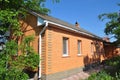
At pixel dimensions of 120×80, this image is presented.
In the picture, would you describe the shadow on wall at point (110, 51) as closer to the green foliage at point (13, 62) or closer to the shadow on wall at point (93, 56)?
the shadow on wall at point (93, 56)

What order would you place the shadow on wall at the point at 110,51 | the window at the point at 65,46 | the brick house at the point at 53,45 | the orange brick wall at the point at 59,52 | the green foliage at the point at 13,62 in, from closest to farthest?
the green foliage at the point at 13,62, the brick house at the point at 53,45, the orange brick wall at the point at 59,52, the window at the point at 65,46, the shadow on wall at the point at 110,51

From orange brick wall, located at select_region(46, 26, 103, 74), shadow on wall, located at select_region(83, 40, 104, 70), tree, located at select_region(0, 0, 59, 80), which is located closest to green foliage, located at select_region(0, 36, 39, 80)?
tree, located at select_region(0, 0, 59, 80)

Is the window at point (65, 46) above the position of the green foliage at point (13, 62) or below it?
above

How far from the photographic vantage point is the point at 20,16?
41.9ft

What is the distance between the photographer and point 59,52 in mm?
12672

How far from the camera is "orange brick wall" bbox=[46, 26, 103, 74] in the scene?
454 inches

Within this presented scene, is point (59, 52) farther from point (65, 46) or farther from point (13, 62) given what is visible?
point (13, 62)

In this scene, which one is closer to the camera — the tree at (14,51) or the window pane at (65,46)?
the tree at (14,51)

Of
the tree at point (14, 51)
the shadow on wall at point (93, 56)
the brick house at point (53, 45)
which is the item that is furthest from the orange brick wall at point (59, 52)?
the shadow on wall at point (93, 56)

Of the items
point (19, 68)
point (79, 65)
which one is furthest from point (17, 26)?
point (79, 65)

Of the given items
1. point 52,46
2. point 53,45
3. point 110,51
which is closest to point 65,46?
point 53,45

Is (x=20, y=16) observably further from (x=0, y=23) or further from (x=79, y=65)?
(x=79, y=65)

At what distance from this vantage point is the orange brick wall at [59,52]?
11523 millimetres

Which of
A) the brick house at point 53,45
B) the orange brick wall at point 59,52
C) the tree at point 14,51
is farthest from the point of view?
the orange brick wall at point 59,52
